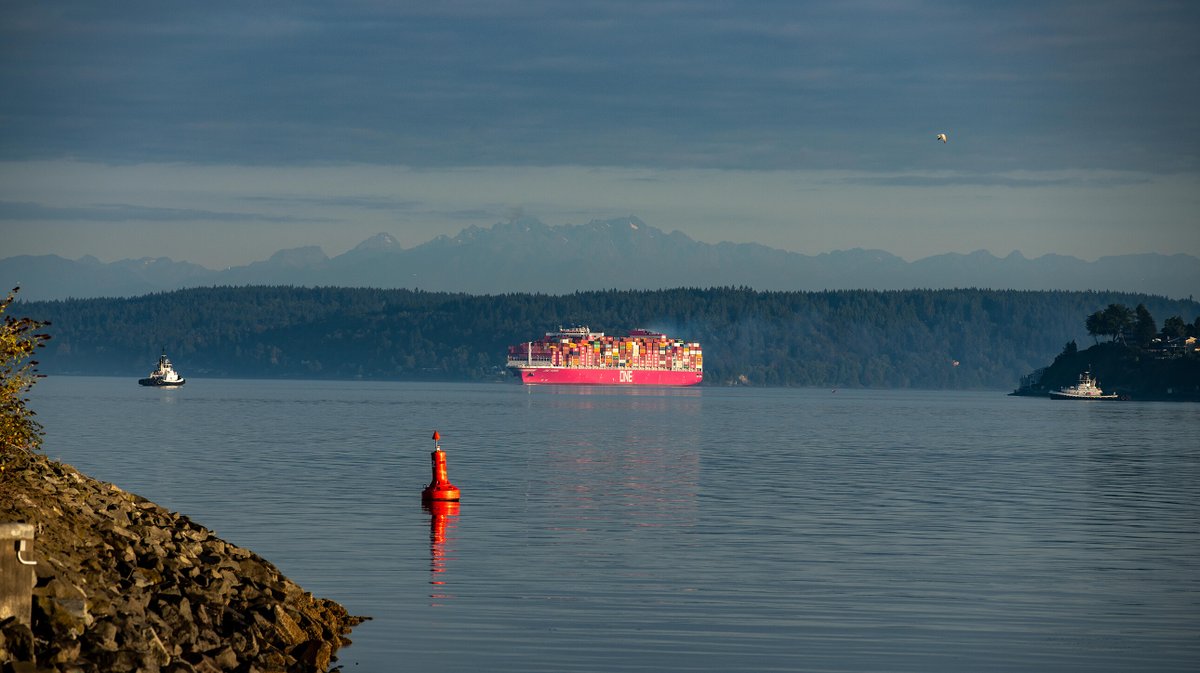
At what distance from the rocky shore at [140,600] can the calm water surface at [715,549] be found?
97 cm

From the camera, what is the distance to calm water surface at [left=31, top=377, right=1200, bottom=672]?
1991 cm

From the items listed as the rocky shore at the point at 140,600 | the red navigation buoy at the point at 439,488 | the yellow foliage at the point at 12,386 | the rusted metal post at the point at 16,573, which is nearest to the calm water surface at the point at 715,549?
the red navigation buoy at the point at 439,488

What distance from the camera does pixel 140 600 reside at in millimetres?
17719

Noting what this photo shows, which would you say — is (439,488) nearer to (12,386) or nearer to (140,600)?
(12,386)

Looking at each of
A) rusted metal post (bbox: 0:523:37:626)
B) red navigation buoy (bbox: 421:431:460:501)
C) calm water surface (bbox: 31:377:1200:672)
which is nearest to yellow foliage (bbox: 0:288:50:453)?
rusted metal post (bbox: 0:523:37:626)

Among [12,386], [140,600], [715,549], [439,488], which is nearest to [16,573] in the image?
[140,600]

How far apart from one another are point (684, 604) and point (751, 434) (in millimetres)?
62472

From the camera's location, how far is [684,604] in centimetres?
2295

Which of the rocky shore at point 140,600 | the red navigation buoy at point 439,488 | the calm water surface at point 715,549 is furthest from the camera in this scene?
the red navigation buoy at point 439,488

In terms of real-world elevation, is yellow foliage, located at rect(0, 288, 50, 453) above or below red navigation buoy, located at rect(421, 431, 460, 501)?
above

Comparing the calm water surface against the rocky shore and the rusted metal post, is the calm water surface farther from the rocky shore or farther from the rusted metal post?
the rusted metal post

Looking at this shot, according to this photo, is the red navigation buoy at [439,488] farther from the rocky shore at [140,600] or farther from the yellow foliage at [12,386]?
the yellow foliage at [12,386]

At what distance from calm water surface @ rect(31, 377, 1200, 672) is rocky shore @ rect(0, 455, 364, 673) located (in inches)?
38.2

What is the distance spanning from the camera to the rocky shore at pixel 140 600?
51.8 ft
